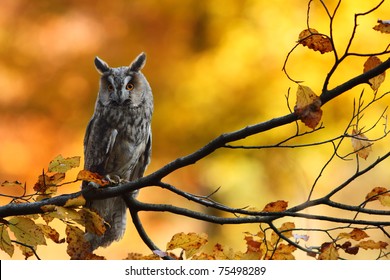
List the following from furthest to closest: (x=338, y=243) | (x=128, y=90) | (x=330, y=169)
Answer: (x=330, y=169), (x=128, y=90), (x=338, y=243)

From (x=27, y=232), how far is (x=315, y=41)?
0.63m

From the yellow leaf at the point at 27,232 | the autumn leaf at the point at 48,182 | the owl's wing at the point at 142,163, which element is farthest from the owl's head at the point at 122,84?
the yellow leaf at the point at 27,232

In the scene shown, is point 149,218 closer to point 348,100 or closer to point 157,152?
point 157,152

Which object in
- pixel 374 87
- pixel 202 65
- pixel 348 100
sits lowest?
pixel 374 87

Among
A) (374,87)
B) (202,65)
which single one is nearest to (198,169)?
(202,65)

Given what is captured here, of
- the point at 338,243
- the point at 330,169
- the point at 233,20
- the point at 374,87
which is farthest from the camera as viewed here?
the point at 233,20

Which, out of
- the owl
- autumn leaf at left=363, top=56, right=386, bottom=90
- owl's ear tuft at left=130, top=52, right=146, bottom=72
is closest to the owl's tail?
the owl

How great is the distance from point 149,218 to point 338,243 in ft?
6.41

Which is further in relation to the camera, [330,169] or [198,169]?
[198,169]

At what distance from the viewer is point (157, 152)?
3.10m

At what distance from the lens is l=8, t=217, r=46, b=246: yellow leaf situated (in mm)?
1144

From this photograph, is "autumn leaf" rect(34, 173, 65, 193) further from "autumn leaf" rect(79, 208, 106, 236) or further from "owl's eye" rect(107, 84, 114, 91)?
"owl's eye" rect(107, 84, 114, 91)

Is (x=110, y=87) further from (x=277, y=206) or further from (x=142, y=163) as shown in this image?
(x=277, y=206)

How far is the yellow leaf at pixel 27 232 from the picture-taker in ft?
3.75
